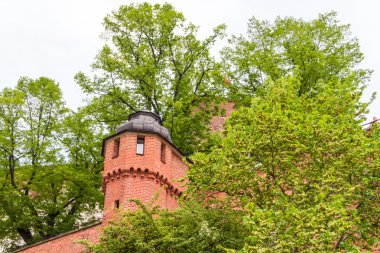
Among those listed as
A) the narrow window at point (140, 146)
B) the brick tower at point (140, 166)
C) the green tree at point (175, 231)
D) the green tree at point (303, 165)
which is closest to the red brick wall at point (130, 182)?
the brick tower at point (140, 166)

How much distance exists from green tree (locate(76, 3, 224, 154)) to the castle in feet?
15.9

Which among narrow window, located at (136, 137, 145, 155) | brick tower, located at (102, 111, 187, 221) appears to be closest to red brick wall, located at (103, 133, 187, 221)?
brick tower, located at (102, 111, 187, 221)

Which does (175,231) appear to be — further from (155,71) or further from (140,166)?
(155,71)

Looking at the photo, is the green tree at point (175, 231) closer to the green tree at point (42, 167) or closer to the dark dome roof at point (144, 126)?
the dark dome roof at point (144, 126)

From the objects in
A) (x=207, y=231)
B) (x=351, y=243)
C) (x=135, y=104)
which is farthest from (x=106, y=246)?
(x=135, y=104)

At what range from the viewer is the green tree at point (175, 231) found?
629 inches

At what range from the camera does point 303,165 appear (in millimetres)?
15836

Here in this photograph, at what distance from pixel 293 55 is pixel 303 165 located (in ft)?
Result: 42.8

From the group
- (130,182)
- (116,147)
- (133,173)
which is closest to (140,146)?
(116,147)

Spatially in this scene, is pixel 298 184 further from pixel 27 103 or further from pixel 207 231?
pixel 27 103

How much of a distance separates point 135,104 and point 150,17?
14.2ft

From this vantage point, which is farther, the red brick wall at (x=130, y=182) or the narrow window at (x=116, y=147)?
the narrow window at (x=116, y=147)

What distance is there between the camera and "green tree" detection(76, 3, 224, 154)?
28.0m

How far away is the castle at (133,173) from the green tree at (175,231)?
7.93 ft
